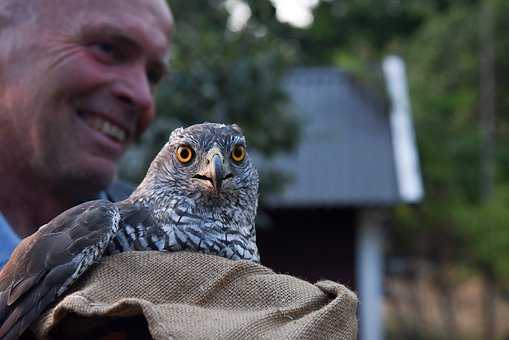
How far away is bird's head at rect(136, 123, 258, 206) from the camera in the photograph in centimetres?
269

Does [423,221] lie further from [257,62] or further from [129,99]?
[129,99]

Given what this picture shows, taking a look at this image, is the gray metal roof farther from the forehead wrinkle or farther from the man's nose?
the forehead wrinkle

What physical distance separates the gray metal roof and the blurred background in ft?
0.09

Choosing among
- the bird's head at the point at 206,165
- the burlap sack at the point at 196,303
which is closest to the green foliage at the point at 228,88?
the bird's head at the point at 206,165

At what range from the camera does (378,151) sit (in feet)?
38.9

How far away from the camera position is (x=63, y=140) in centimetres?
326

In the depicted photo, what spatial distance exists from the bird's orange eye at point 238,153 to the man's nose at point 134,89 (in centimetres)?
80

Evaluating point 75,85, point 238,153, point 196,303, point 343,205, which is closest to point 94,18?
point 75,85

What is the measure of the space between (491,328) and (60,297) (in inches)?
550

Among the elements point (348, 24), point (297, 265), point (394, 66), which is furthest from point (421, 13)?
point (297, 265)

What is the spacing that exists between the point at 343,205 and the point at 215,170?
8.26 m

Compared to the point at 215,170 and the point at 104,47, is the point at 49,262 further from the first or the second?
the point at 104,47

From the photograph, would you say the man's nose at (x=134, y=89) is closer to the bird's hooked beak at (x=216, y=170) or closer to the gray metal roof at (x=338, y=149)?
the bird's hooked beak at (x=216, y=170)

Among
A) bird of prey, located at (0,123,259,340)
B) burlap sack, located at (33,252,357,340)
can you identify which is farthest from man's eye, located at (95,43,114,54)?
burlap sack, located at (33,252,357,340)
